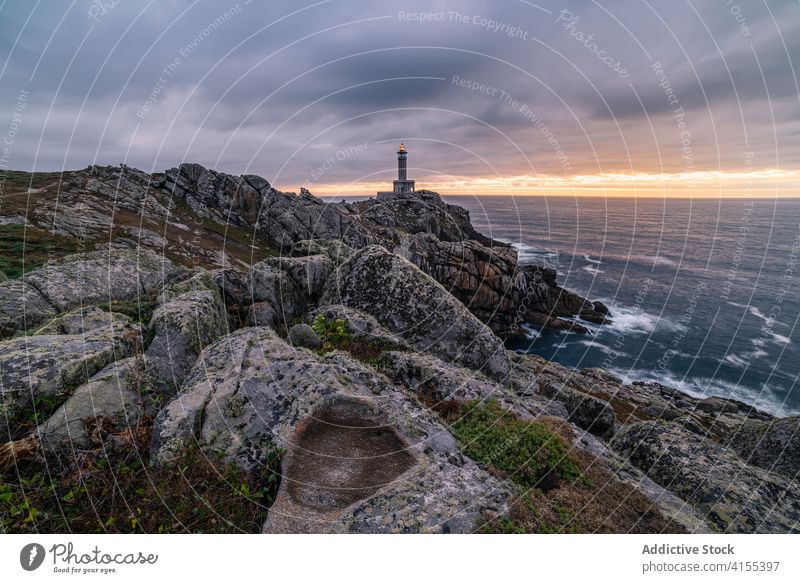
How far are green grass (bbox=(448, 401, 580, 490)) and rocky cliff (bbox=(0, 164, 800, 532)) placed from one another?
1.8 inches

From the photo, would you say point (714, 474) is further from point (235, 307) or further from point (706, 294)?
point (706, 294)

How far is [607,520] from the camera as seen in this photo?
673cm

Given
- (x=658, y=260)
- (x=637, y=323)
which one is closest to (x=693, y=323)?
(x=637, y=323)

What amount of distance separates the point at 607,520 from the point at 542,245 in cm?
14913

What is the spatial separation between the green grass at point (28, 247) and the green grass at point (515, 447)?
34.9 meters

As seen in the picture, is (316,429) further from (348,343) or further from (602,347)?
(602,347)

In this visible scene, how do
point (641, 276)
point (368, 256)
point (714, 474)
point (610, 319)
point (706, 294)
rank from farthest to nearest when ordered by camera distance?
point (641, 276)
point (706, 294)
point (610, 319)
point (368, 256)
point (714, 474)

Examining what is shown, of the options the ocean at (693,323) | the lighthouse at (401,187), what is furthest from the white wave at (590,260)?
the lighthouse at (401,187)

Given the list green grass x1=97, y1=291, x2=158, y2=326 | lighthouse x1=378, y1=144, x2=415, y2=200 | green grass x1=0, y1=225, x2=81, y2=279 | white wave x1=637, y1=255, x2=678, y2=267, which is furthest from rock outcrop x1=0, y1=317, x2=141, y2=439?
white wave x1=637, y1=255, x2=678, y2=267

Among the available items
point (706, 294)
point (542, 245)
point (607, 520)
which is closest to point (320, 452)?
point (607, 520)

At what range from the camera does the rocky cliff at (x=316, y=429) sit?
593 cm

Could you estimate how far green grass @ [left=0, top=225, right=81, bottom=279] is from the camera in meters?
29.9

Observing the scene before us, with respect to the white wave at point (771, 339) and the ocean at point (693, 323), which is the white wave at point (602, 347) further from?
the white wave at point (771, 339)

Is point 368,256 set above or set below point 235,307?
above
